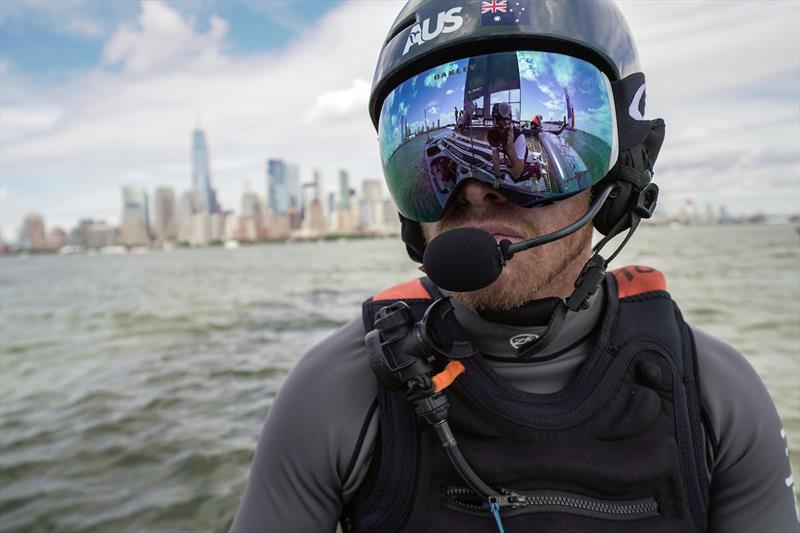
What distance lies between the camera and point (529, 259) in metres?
1.52

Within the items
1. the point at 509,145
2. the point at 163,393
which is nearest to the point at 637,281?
the point at 509,145

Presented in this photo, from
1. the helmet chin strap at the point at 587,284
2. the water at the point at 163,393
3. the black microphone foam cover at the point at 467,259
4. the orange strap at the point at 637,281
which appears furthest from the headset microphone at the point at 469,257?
the water at the point at 163,393

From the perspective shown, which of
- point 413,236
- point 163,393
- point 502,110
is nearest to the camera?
point 502,110

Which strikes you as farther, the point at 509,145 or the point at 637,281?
the point at 637,281

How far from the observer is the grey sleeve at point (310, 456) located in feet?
4.99

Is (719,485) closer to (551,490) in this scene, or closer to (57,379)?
(551,490)

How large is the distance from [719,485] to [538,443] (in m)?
0.58

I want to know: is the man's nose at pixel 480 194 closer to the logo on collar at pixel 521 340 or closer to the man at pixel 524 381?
the man at pixel 524 381

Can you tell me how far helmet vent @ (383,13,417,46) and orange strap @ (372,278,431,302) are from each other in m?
0.80

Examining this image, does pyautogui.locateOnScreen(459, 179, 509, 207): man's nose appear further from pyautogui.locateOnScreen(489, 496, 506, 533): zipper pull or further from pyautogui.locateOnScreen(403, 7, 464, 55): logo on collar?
pyautogui.locateOnScreen(489, 496, 506, 533): zipper pull

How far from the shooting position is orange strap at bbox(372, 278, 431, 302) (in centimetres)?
180

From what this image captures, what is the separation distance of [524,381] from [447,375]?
0.27 m

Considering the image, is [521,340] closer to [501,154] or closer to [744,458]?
[501,154]

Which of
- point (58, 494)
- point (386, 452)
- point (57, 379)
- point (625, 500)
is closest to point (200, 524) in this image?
point (58, 494)
